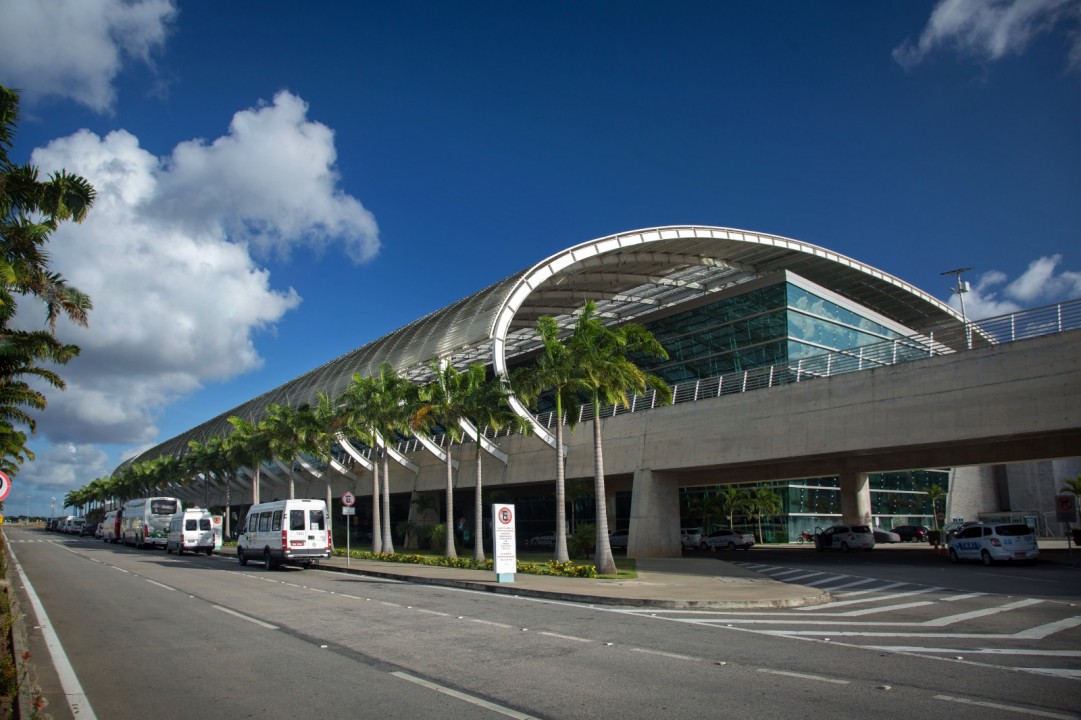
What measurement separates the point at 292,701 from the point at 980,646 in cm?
939

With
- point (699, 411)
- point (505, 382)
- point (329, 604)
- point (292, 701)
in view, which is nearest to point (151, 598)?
point (329, 604)

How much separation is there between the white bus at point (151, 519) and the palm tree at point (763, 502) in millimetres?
37797

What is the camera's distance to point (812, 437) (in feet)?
93.2

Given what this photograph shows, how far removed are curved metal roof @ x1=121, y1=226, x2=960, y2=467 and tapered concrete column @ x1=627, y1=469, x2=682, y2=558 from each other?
22.3ft

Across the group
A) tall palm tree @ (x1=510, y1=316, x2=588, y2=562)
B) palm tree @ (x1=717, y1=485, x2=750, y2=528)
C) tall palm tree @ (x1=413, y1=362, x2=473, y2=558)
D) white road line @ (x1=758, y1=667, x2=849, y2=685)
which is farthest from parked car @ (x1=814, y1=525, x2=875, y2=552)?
white road line @ (x1=758, y1=667, x2=849, y2=685)

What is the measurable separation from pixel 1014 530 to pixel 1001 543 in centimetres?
71

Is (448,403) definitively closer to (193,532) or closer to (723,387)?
(723,387)

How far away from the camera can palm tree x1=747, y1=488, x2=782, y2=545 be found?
164ft

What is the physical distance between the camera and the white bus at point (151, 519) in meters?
49.4

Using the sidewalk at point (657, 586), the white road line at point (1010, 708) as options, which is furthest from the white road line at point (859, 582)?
the white road line at point (1010, 708)

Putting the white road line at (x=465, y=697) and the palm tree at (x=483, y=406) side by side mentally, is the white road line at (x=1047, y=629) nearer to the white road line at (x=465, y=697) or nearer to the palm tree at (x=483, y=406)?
the white road line at (x=465, y=697)

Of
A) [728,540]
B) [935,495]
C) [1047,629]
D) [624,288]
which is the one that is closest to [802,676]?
[1047,629]

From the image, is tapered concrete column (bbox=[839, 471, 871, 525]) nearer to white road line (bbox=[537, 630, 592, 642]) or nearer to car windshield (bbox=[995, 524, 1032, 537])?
car windshield (bbox=[995, 524, 1032, 537])

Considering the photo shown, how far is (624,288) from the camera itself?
1881 inches
